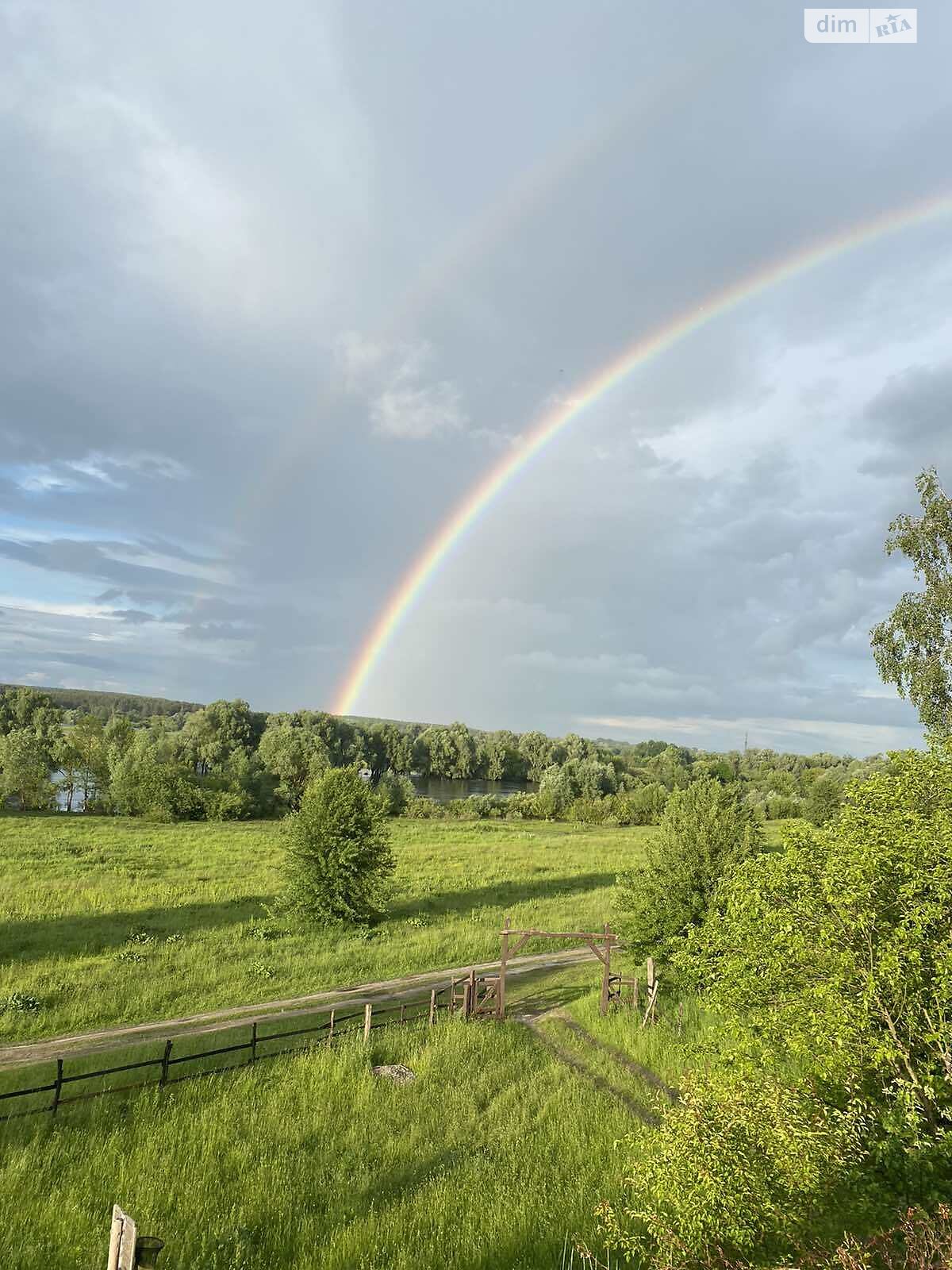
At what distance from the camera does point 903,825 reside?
1109 centimetres

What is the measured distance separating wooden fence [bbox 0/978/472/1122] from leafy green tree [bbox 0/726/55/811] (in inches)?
2971

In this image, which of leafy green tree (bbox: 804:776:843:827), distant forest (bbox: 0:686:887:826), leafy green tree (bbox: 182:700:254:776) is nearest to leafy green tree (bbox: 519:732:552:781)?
distant forest (bbox: 0:686:887:826)

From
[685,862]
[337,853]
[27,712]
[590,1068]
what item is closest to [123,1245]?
[590,1068]

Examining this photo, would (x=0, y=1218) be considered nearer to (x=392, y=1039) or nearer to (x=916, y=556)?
(x=392, y=1039)

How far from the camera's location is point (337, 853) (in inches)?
1293

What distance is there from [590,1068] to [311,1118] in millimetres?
7963

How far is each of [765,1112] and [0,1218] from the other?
12.2 meters

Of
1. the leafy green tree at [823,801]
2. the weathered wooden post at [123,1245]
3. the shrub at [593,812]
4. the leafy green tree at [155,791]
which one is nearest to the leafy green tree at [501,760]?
the shrub at [593,812]

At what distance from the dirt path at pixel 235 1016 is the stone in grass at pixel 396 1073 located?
5.24m

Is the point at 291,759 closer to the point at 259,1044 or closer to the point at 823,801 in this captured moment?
the point at 823,801

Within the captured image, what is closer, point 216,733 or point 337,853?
point 337,853

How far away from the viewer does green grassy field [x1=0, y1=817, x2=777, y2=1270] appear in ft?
34.4

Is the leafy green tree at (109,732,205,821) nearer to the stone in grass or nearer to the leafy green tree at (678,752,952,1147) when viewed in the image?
the stone in grass

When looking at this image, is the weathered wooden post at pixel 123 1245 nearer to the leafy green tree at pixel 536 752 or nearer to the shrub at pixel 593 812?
the shrub at pixel 593 812
